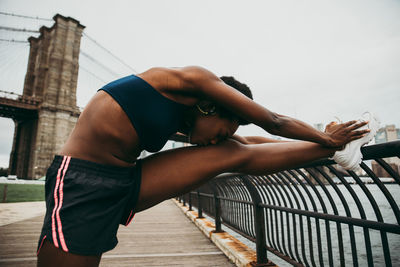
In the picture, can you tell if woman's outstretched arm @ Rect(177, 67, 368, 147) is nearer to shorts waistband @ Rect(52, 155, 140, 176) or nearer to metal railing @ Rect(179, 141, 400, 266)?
metal railing @ Rect(179, 141, 400, 266)

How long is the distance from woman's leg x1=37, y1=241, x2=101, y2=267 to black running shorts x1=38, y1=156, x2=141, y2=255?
0.02 m

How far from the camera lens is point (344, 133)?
4.30 feet

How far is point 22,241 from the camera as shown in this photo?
138 inches

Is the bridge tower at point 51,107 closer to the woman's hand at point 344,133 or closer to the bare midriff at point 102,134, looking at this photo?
the bare midriff at point 102,134

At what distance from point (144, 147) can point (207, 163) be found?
1.16ft

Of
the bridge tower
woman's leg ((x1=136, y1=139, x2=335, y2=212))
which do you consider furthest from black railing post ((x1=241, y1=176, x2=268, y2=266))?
the bridge tower

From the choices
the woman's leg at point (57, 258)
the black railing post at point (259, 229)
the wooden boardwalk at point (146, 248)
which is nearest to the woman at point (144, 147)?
the woman's leg at point (57, 258)

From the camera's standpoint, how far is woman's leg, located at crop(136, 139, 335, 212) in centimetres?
134

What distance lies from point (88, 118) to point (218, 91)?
0.65 m

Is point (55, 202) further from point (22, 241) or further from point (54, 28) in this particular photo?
point (54, 28)

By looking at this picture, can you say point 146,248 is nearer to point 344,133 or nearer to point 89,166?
point 89,166

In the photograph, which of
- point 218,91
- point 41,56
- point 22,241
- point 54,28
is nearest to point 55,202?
point 218,91

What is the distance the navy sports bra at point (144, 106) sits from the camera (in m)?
1.20

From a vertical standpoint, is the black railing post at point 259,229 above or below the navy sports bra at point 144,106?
below
